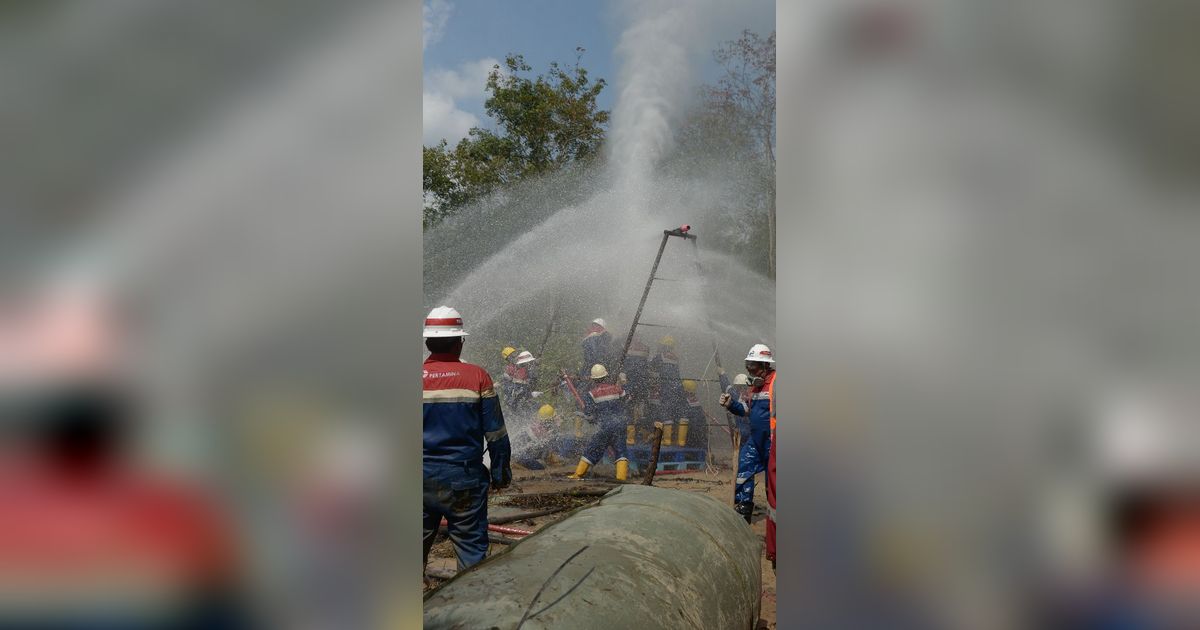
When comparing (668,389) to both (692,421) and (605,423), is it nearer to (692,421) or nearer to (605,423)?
(692,421)

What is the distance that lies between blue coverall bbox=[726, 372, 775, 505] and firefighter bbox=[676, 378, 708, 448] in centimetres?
490

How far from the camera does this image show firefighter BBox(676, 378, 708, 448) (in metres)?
11.9

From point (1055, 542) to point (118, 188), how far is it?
890 millimetres

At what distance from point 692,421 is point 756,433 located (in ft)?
18.5

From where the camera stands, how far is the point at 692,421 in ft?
39.7

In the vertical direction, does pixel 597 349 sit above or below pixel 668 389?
above

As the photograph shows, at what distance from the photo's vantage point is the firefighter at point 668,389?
11828 mm

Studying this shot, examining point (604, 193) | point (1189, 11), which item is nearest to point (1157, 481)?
point (1189, 11)

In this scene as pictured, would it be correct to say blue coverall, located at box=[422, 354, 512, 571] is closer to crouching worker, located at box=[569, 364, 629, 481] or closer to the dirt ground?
the dirt ground

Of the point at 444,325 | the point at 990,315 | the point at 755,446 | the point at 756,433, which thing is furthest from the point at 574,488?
the point at 990,315

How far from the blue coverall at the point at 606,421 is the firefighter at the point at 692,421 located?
1.33 meters

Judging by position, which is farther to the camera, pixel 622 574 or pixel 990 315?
pixel 622 574

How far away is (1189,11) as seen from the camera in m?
0.71

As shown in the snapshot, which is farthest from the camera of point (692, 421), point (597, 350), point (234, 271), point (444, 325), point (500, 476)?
point (597, 350)
